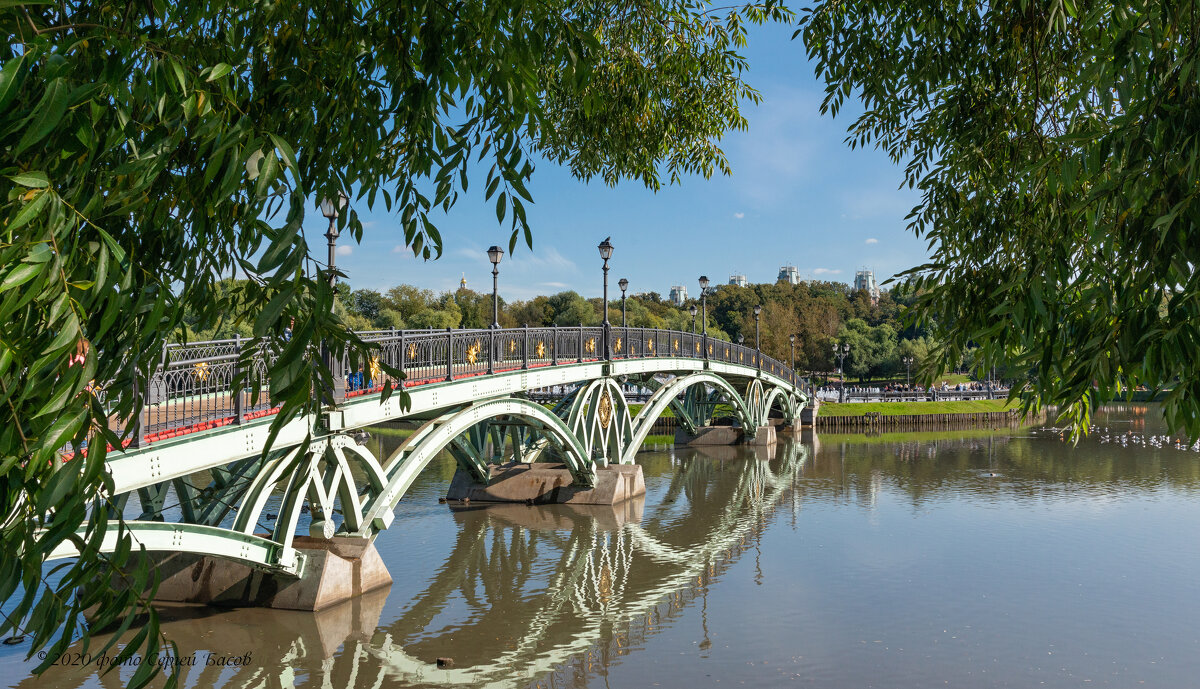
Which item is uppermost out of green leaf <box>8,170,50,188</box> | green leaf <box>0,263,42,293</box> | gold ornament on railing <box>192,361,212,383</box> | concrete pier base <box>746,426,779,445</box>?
green leaf <box>8,170,50,188</box>

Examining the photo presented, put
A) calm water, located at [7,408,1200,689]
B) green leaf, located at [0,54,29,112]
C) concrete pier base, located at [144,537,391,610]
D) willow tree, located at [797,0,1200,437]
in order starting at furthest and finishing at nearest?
1. concrete pier base, located at [144,537,391,610]
2. calm water, located at [7,408,1200,689]
3. willow tree, located at [797,0,1200,437]
4. green leaf, located at [0,54,29,112]

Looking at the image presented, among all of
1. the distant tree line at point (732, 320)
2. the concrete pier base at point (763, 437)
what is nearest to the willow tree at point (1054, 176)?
the concrete pier base at point (763, 437)

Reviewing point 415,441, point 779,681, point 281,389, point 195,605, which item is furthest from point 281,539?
point 281,389

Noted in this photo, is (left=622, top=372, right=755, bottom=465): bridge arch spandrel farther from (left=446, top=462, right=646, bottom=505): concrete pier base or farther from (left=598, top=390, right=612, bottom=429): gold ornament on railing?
(left=598, top=390, right=612, bottom=429): gold ornament on railing

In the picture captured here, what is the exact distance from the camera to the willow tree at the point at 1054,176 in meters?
3.84

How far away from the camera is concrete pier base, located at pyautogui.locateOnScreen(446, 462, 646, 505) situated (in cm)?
2530

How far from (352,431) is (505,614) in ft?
13.4

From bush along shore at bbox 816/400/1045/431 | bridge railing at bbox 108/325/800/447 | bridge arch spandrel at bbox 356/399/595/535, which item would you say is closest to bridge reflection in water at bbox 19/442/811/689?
bridge arch spandrel at bbox 356/399/595/535

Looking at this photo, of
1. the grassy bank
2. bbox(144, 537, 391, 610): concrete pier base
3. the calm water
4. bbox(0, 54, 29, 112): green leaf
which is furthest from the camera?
the grassy bank

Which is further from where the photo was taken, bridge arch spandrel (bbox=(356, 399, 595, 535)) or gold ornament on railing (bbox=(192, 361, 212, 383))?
bridge arch spandrel (bbox=(356, 399, 595, 535))

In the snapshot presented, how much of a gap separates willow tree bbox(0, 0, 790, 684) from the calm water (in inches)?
376

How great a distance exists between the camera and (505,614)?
15.3 metres

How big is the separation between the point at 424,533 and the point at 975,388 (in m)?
64.2

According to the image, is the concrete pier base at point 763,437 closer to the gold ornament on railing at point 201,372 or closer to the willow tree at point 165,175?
the gold ornament on railing at point 201,372
